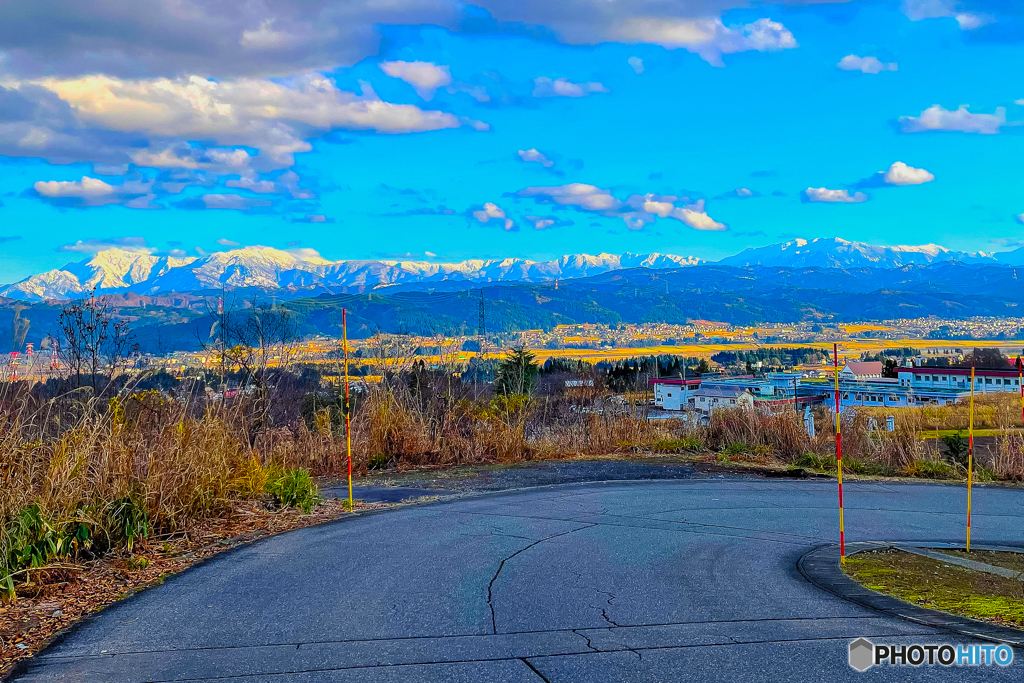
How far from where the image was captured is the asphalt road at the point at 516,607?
196 inches

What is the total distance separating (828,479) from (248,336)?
35.2ft

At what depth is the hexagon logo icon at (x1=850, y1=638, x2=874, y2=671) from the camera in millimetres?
4832

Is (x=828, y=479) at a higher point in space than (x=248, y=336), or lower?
lower

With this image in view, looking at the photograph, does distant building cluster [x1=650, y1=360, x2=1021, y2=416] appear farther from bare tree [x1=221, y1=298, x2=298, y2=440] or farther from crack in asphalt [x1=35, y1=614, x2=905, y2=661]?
crack in asphalt [x1=35, y1=614, x2=905, y2=661]

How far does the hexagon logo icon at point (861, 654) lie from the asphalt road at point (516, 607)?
74 millimetres

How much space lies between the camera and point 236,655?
5297 mm

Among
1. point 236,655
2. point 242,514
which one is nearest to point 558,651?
point 236,655

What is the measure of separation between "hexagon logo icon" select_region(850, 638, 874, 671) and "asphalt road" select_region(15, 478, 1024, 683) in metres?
0.07

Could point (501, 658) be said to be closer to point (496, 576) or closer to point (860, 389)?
point (496, 576)

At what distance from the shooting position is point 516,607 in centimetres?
631

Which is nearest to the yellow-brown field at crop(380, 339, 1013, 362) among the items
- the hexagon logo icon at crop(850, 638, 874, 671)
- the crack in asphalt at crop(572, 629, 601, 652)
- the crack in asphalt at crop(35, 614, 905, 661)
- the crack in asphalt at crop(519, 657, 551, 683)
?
the crack in asphalt at crop(35, 614, 905, 661)

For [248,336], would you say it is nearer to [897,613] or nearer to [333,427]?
[333,427]

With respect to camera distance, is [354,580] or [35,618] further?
[354,580]

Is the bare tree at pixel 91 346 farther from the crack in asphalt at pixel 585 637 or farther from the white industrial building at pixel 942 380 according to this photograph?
the white industrial building at pixel 942 380
